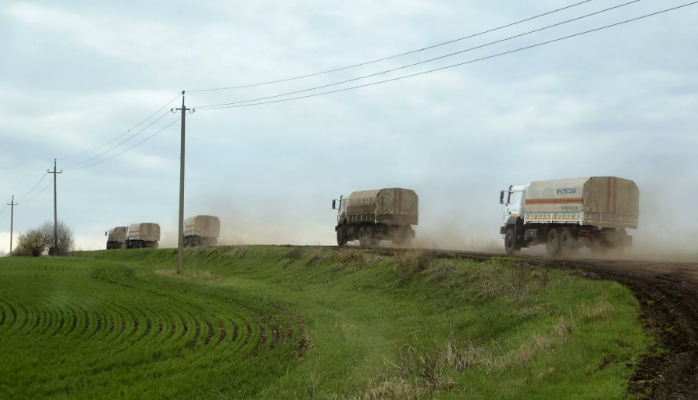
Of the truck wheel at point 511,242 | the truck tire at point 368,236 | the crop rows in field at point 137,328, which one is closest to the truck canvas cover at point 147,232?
the truck tire at point 368,236

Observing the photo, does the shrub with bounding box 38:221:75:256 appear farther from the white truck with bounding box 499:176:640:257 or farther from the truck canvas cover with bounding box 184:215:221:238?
the white truck with bounding box 499:176:640:257

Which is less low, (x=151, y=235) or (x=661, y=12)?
(x=661, y=12)

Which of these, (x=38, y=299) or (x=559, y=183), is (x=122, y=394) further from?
(x=559, y=183)

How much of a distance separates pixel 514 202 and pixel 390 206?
992 cm

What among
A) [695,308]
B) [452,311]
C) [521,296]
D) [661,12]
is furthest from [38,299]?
[661,12]

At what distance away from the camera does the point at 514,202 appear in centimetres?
3547

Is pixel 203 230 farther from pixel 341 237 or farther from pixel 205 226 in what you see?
pixel 341 237

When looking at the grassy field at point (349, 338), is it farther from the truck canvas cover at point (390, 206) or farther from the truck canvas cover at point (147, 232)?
the truck canvas cover at point (147, 232)

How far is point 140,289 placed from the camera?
32.1 metres

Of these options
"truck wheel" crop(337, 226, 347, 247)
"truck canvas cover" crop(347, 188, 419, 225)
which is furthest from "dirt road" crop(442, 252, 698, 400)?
"truck wheel" crop(337, 226, 347, 247)

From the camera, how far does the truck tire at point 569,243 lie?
30.1 metres

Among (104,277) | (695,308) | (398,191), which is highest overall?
(398,191)

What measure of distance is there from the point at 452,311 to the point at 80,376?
10137 millimetres

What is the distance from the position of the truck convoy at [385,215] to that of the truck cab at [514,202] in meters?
8.59
